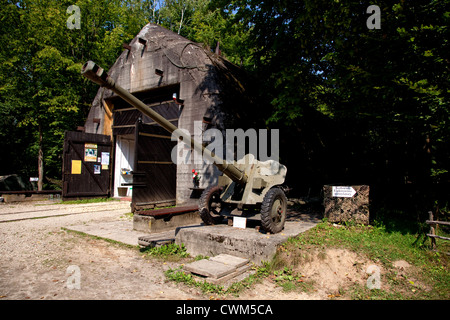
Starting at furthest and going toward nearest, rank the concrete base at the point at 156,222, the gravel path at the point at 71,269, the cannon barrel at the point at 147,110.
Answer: the concrete base at the point at 156,222 → the gravel path at the point at 71,269 → the cannon barrel at the point at 147,110

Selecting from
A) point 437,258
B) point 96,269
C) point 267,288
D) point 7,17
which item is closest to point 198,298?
point 267,288

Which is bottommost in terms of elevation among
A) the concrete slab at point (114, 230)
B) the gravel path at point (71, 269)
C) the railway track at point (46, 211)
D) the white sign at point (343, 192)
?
the railway track at point (46, 211)

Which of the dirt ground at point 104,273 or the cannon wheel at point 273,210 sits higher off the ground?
the cannon wheel at point 273,210

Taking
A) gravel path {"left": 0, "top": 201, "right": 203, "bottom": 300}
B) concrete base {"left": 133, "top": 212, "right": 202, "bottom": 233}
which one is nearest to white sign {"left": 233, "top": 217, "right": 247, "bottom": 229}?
gravel path {"left": 0, "top": 201, "right": 203, "bottom": 300}

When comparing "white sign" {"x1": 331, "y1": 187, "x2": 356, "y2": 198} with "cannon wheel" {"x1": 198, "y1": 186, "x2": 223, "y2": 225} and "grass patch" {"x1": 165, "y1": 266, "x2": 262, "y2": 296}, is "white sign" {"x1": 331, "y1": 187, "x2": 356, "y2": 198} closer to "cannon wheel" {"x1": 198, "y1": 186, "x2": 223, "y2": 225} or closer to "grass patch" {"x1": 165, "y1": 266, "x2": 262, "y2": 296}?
"cannon wheel" {"x1": 198, "y1": 186, "x2": 223, "y2": 225}

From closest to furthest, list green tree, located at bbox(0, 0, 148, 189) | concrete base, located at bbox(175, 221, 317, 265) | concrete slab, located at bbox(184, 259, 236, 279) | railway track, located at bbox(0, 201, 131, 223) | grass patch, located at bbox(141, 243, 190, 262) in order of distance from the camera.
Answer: concrete slab, located at bbox(184, 259, 236, 279), concrete base, located at bbox(175, 221, 317, 265), grass patch, located at bbox(141, 243, 190, 262), railway track, located at bbox(0, 201, 131, 223), green tree, located at bbox(0, 0, 148, 189)

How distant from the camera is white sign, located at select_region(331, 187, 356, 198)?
6625mm

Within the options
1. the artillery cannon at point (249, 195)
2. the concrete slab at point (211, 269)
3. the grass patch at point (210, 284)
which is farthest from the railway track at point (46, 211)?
the concrete slab at point (211, 269)

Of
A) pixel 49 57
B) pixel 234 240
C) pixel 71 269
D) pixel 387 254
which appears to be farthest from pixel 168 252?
pixel 49 57

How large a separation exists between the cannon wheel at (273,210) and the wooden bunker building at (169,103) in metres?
5.04

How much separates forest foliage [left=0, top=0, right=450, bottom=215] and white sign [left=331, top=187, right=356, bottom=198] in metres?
1.64

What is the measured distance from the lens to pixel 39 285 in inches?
168

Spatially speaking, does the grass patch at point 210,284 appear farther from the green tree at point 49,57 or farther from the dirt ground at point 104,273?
the green tree at point 49,57

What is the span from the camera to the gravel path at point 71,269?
4.05 m
